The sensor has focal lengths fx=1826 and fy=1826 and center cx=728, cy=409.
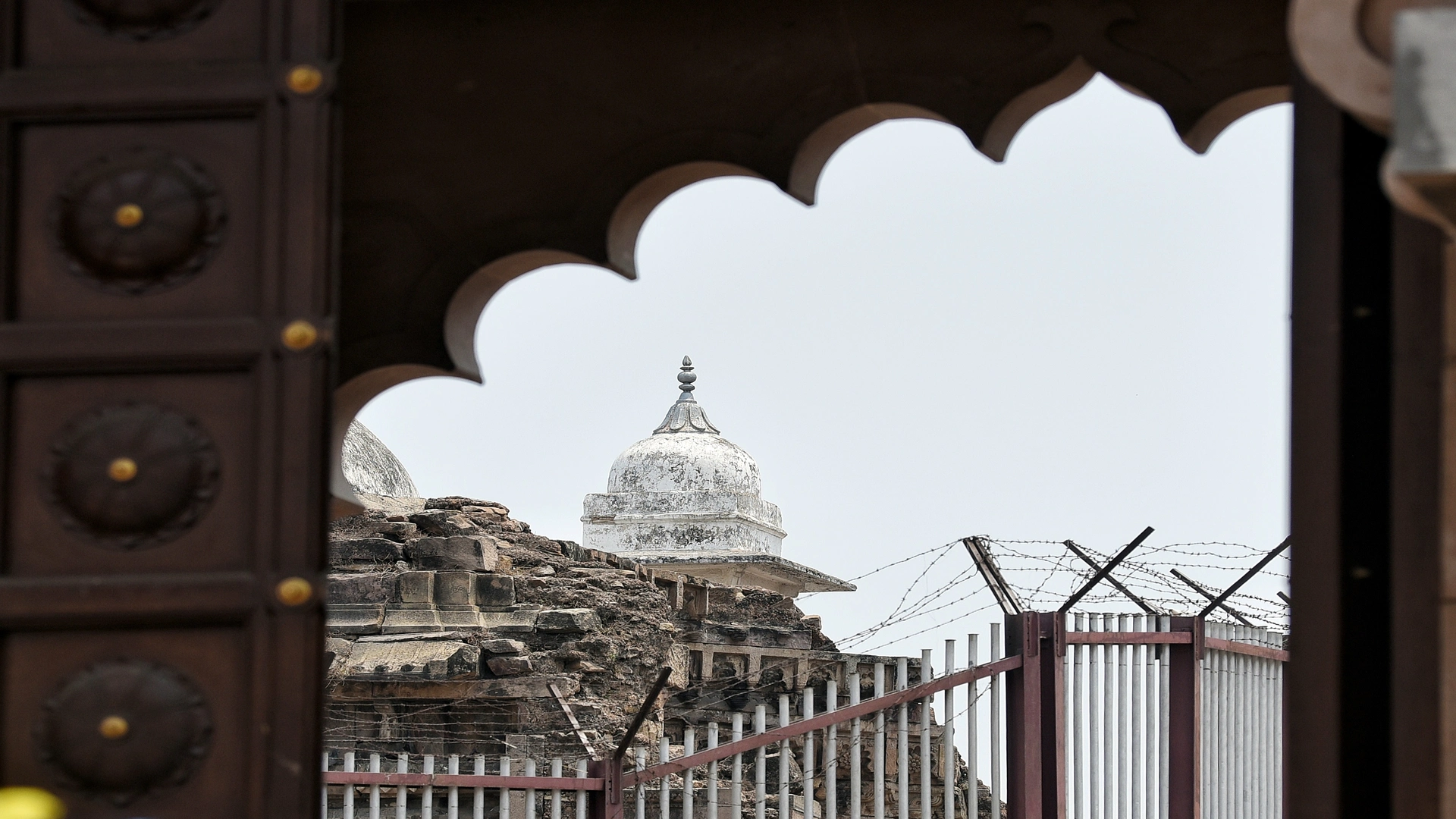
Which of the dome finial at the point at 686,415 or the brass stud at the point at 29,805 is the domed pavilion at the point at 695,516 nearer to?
the dome finial at the point at 686,415

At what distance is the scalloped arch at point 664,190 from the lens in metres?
3.23

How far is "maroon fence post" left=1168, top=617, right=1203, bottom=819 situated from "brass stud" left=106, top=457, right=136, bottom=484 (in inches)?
263

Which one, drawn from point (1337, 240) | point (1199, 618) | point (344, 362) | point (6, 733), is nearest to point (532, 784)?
point (1199, 618)

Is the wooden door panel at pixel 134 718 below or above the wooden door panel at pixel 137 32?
below

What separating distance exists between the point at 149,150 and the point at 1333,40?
65.0 inches

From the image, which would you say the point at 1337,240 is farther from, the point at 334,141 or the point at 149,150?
the point at 149,150

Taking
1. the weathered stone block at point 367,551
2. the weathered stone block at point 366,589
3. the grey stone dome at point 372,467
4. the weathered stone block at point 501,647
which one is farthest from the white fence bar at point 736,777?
the grey stone dome at point 372,467

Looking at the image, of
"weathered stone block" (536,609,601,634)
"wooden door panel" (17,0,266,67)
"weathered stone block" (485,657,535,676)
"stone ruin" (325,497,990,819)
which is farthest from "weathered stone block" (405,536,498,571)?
"wooden door panel" (17,0,266,67)

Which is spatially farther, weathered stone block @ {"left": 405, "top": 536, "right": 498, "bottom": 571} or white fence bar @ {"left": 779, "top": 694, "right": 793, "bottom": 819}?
weathered stone block @ {"left": 405, "top": 536, "right": 498, "bottom": 571}

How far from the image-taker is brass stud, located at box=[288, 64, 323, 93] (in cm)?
263

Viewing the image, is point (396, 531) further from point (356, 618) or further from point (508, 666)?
point (508, 666)

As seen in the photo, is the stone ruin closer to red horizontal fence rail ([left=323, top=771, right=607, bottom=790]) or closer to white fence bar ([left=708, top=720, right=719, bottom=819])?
white fence bar ([left=708, top=720, right=719, bottom=819])

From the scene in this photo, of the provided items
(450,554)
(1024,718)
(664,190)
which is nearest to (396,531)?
(450,554)

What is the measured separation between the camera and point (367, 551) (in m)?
10.8
